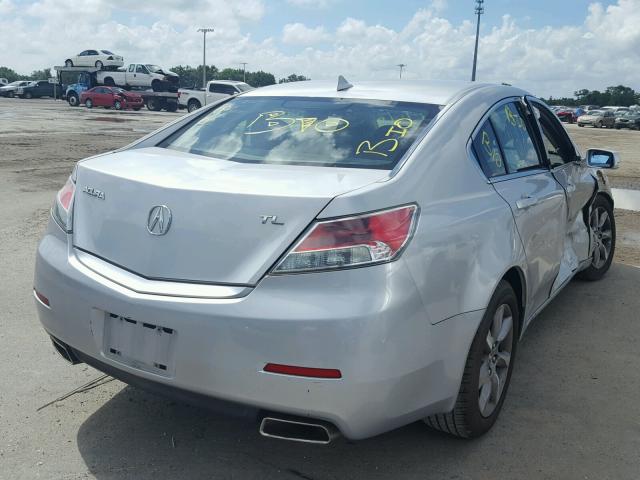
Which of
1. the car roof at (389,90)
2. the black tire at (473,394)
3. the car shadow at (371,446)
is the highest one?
the car roof at (389,90)

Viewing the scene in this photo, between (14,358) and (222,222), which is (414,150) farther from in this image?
(14,358)

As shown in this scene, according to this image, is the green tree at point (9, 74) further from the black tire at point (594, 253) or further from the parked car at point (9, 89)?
the black tire at point (594, 253)

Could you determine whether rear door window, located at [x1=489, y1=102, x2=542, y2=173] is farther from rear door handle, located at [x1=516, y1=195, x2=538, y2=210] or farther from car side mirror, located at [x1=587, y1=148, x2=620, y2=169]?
car side mirror, located at [x1=587, y1=148, x2=620, y2=169]

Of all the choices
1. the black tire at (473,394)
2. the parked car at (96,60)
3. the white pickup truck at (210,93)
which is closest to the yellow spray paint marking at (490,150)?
the black tire at (473,394)

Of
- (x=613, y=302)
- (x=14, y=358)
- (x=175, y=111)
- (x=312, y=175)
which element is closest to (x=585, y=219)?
(x=613, y=302)

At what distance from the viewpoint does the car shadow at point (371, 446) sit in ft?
8.93

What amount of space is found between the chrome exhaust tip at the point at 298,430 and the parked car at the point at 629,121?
51163mm

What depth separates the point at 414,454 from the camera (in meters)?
2.87

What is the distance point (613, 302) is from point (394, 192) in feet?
10.8

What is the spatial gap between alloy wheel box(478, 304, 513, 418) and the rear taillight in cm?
184

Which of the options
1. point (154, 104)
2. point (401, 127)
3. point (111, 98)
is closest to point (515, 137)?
point (401, 127)

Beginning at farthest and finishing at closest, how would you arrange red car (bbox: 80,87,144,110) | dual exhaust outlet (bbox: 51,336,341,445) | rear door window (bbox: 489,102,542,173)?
red car (bbox: 80,87,144,110) < rear door window (bbox: 489,102,542,173) < dual exhaust outlet (bbox: 51,336,341,445)

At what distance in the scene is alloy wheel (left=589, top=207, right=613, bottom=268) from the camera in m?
5.22

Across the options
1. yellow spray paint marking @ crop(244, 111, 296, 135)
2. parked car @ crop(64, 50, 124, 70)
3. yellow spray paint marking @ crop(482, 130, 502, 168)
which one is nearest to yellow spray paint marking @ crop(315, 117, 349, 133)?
yellow spray paint marking @ crop(244, 111, 296, 135)
